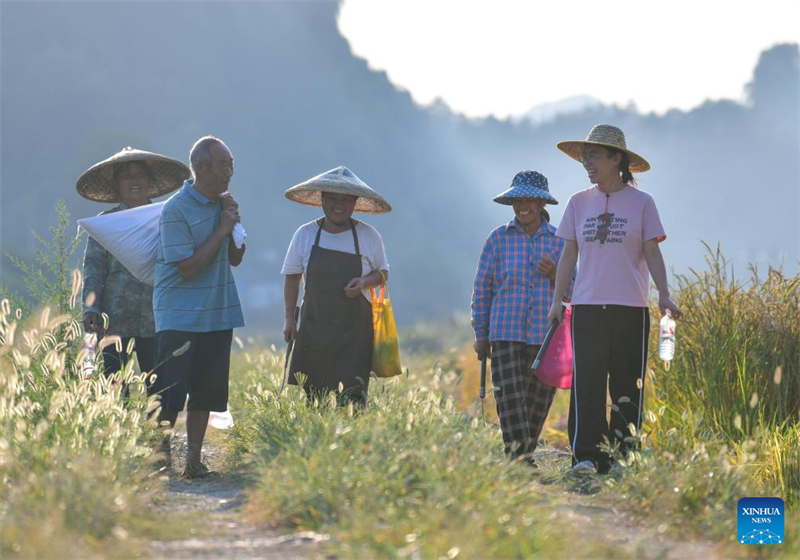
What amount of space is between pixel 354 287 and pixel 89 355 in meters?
1.76

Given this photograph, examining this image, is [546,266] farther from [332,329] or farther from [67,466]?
[67,466]

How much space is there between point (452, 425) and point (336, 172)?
2.34 meters

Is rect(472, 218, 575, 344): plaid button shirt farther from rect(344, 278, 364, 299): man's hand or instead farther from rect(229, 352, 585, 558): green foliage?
rect(229, 352, 585, 558): green foliage

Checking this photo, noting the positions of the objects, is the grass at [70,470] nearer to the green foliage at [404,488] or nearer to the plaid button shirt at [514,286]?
the green foliage at [404,488]

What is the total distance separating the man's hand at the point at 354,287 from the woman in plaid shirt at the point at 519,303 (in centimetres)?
82

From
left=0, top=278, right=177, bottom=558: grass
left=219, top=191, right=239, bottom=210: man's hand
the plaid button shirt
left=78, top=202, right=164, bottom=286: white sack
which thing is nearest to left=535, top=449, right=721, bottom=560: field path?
the plaid button shirt

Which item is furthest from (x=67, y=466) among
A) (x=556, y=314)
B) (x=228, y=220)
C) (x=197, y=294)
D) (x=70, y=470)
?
(x=556, y=314)

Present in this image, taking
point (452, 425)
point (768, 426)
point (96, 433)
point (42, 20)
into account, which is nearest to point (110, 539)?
point (96, 433)

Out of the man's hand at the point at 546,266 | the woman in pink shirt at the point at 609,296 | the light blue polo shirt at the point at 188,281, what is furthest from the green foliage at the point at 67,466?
the man's hand at the point at 546,266

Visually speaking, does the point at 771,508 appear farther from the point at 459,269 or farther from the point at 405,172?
the point at 405,172

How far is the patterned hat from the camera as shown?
22.2ft

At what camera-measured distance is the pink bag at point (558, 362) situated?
662cm

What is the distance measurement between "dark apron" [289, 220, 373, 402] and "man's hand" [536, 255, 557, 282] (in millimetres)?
1230

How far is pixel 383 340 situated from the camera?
690 cm
